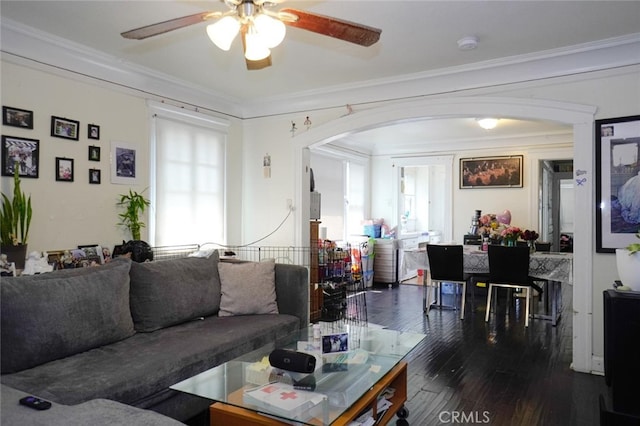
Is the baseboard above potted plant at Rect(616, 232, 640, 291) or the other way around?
the other way around

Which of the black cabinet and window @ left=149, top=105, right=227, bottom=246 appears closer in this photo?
the black cabinet

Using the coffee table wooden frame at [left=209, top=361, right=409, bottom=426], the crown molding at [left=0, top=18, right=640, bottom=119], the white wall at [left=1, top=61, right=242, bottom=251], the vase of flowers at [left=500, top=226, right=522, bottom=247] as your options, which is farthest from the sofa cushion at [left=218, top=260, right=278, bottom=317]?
the vase of flowers at [left=500, top=226, right=522, bottom=247]

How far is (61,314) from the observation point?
2355 millimetres

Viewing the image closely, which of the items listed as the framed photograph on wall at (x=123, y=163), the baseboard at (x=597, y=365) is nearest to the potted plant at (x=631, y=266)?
the baseboard at (x=597, y=365)

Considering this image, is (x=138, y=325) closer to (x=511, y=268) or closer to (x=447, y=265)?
(x=447, y=265)

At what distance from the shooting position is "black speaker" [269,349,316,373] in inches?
83.6

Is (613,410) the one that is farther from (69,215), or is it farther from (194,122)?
(194,122)

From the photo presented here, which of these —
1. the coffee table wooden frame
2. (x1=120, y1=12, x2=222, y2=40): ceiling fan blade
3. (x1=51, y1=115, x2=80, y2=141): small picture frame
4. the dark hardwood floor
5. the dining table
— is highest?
(x1=120, y1=12, x2=222, y2=40): ceiling fan blade

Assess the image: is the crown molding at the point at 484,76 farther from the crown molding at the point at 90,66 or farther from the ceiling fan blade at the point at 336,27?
the ceiling fan blade at the point at 336,27

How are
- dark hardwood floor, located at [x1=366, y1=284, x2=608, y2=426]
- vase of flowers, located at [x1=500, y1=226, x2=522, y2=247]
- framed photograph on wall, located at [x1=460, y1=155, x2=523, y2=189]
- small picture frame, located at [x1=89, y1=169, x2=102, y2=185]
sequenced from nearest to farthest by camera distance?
dark hardwood floor, located at [x1=366, y1=284, x2=608, y2=426] < small picture frame, located at [x1=89, y1=169, x2=102, y2=185] < vase of flowers, located at [x1=500, y1=226, x2=522, y2=247] < framed photograph on wall, located at [x1=460, y1=155, x2=523, y2=189]

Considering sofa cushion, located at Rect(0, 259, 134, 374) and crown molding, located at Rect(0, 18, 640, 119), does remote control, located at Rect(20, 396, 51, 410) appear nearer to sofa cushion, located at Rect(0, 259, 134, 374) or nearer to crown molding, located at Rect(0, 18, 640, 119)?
sofa cushion, located at Rect(0, 259, 134, 374)

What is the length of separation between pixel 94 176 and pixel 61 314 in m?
1.65

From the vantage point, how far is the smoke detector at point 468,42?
3242 millimetres

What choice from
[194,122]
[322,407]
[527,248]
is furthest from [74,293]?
[527,248]
